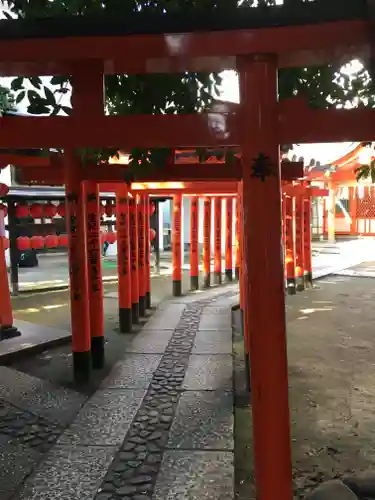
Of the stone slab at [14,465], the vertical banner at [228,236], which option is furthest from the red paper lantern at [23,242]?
the stone slab at [14,465]

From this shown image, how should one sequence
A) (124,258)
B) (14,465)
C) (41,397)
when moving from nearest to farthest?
(14,465) → (41,397) → (124,258)

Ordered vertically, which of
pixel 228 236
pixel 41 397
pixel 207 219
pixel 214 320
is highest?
pixel 207 219

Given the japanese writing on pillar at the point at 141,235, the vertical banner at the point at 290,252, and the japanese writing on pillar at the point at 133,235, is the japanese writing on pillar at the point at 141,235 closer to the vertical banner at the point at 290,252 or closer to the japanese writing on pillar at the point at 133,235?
the japanese writing on pillar at the point at 133,235

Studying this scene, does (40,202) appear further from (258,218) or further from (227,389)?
(258,218)

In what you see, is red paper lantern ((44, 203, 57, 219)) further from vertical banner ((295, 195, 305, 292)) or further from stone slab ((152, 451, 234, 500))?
stone slab ((152, 451, 234, 500))

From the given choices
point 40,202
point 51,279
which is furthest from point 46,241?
point 51,279

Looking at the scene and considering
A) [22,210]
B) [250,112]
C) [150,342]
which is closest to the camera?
[250,112]

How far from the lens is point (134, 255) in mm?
7438

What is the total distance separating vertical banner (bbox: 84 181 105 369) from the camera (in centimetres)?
554

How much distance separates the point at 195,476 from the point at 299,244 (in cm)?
862

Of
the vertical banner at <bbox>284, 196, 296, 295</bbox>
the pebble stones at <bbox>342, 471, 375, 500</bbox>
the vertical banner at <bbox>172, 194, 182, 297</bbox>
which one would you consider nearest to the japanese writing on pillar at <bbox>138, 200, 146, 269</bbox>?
the vertical banner at <bbox>172, 194, 182, 297</bbox>

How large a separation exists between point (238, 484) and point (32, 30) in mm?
2971

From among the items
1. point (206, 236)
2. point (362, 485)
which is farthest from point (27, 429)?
point (206, 236)

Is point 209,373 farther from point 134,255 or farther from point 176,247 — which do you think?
point 176,247
